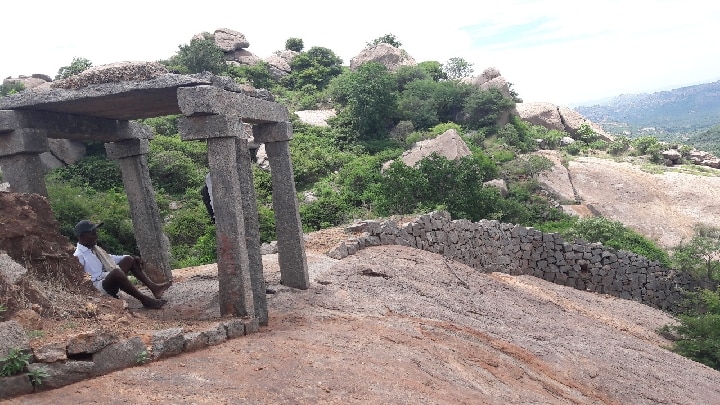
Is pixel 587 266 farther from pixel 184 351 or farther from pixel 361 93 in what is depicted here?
pixel 361 93

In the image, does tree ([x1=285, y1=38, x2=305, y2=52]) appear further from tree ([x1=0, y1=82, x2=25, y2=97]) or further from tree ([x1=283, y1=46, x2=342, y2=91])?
tree ([x1=0, y1=82, x2=25, y2=97])

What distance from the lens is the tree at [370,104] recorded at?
30.8 meters

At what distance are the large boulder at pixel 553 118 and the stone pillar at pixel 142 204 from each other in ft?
97.5

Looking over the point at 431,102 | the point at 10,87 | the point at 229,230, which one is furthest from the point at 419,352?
the point at 10,87

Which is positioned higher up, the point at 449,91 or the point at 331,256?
the point at 449,91

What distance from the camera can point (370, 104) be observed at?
3053 cm

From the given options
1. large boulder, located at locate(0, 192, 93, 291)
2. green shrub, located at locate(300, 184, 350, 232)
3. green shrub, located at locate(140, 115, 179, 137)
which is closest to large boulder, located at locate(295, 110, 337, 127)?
green shrub, located at locate(140, 115, 179, 137)

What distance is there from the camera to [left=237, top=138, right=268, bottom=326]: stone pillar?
7039 millimetres

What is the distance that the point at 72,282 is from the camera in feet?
19.7

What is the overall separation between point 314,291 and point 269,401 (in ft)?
14.4

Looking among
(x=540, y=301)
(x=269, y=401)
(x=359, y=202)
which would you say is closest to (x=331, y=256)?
(x=540, y=301)

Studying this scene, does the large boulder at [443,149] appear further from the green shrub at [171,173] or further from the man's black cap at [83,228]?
the man's black cap at [83,228]

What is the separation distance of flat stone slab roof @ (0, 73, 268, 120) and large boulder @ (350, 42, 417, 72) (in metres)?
35.3

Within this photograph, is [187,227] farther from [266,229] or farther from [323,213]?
[323,213]
